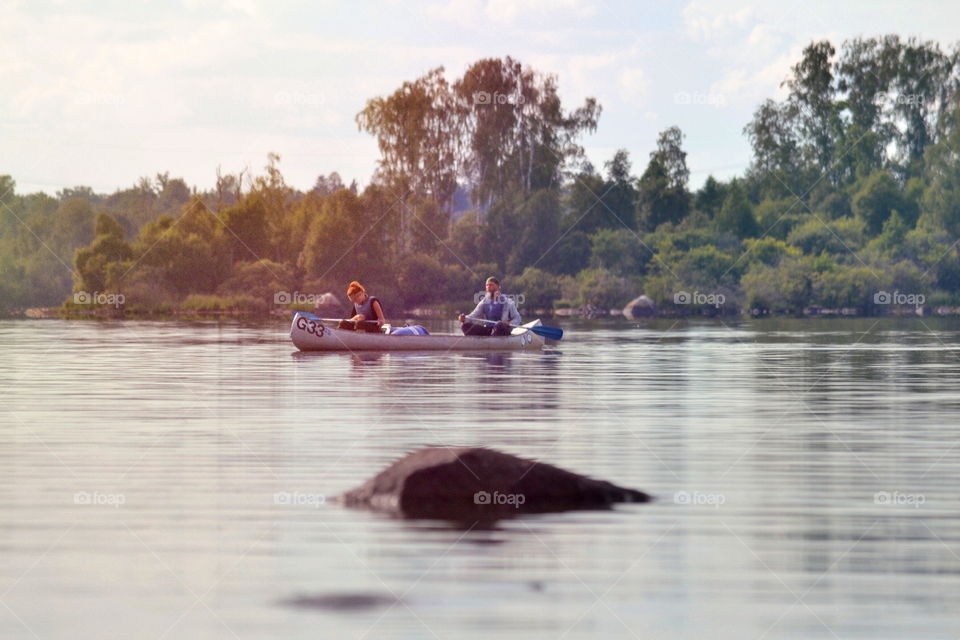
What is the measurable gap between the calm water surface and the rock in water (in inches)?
15.3

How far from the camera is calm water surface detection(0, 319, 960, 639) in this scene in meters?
8.02

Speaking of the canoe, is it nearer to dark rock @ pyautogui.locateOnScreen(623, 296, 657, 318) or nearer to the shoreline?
the shoreline

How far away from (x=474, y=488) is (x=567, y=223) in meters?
73.1

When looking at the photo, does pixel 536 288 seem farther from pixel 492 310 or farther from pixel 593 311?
pixel 492 310

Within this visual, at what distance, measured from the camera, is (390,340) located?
33.2 metres

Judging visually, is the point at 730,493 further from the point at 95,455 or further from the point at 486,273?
the point at 486,273

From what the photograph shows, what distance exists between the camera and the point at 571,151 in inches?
3327

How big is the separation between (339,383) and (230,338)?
20084 mm

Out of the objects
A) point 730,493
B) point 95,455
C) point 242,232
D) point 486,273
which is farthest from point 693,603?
point 242,232

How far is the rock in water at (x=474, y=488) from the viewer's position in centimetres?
1105

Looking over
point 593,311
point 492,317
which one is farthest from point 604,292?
point 492,317

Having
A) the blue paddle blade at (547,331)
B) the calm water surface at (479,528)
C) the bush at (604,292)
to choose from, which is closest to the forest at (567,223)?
the bush at (604,292)

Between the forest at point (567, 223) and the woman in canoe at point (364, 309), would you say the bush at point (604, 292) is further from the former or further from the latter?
the woman in canoe at point (364, 309)

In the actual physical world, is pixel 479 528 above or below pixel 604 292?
below
